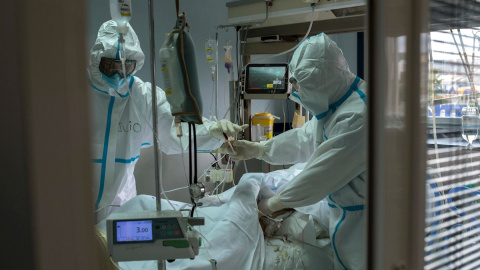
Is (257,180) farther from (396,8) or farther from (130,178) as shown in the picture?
(396,8)

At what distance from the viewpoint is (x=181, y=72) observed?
4.34 ft

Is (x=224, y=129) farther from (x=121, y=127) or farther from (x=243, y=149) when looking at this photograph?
(x=121, y=127)

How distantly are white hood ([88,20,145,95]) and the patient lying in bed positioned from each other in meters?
0.74

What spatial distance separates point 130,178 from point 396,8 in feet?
7.47

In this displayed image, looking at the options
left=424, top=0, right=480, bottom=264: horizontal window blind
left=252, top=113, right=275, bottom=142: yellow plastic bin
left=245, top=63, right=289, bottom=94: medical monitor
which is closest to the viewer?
left=424, top=0, right=480, bottom=264: horizontal window blind

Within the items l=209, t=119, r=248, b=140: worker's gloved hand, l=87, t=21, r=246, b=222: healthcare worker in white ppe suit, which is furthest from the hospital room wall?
l=209, t=119, r=248, b=140: worker's gloved hand

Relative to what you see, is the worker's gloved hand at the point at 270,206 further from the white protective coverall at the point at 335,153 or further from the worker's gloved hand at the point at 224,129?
Answer: the worker's gloved hand at the point at 224,129

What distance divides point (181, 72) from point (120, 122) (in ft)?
4.34

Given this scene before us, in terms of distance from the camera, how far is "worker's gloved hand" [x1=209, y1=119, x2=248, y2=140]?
2.16 metres

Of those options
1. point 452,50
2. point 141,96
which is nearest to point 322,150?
point 452,50

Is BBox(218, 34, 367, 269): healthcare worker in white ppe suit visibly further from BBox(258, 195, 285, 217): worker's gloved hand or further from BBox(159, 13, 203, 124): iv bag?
BBox(159, 13, 203, 124): iv bag

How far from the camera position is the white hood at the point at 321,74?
203 centimetres

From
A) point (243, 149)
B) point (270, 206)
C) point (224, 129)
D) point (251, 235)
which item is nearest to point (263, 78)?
point (243, 149)

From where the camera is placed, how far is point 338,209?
211cm
